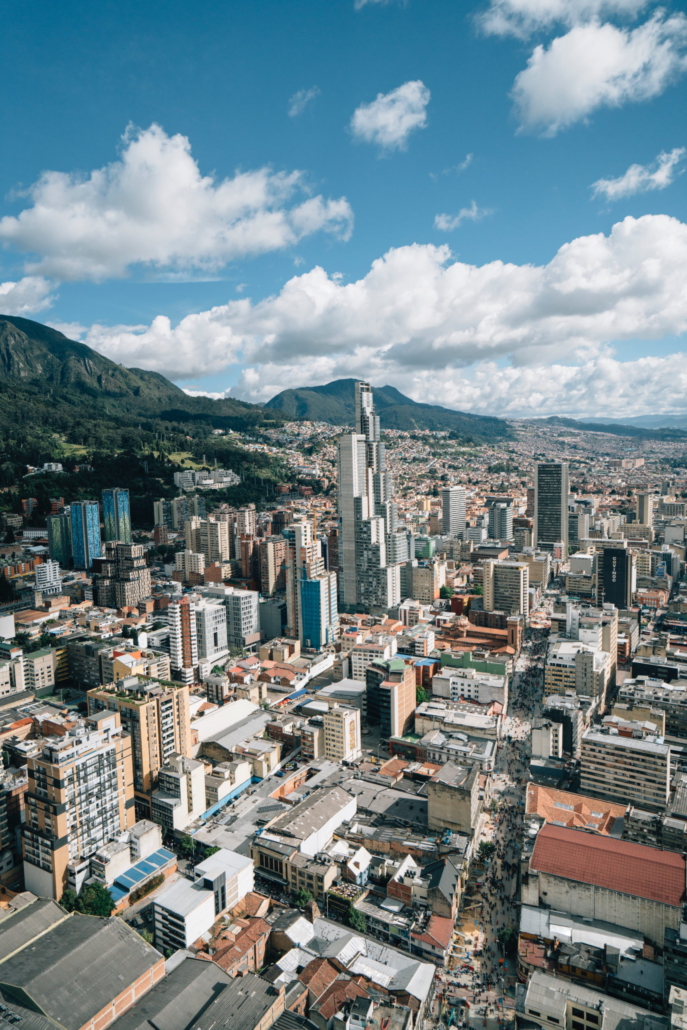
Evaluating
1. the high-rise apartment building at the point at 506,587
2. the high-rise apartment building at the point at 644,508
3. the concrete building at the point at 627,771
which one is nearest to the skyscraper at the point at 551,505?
the high-rise apartment building at the point at 644,508

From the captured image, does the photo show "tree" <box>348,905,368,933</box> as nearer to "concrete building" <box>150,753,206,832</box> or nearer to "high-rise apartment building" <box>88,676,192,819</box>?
"concrete building" <box>150,753,206,832</box>

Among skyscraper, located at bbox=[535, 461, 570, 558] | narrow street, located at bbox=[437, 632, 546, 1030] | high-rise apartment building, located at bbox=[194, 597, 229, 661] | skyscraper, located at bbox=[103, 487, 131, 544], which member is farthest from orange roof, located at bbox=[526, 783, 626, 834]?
skyscraper, located at bbox=[103, 487, 131, 544]

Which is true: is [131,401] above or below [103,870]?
above

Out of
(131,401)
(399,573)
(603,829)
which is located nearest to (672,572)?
(399,573)

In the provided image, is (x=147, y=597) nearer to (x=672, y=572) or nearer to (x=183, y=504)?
(x=183, y=504)

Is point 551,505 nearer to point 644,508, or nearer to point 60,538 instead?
point 644,508

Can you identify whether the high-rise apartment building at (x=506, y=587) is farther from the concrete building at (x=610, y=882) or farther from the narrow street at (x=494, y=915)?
the concrete building at (x=610, y=882)

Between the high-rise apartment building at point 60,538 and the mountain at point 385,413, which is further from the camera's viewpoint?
the mountain at point 385,413

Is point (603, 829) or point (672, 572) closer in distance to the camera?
point (603, 829)
